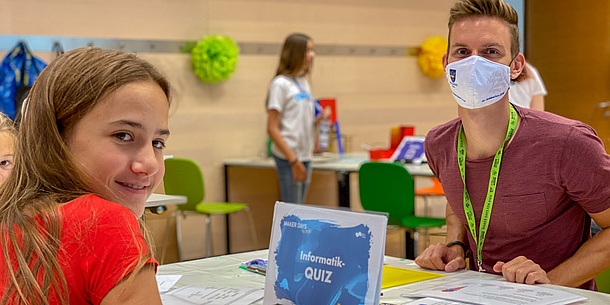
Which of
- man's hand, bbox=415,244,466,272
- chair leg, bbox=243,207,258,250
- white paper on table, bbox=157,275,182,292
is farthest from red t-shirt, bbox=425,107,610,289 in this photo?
chair leg, bbox=243,207,258,250

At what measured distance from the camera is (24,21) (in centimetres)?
585

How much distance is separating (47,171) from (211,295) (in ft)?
2.36

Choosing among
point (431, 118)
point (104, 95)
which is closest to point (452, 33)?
point (104, 95)

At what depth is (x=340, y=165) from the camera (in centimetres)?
606

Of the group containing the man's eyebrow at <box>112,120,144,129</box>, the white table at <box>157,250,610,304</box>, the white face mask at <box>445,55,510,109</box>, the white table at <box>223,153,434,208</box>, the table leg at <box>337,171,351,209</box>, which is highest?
the white face mask at <box>445,55,510,109</box>

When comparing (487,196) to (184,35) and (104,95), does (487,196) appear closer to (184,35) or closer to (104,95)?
(104,95)

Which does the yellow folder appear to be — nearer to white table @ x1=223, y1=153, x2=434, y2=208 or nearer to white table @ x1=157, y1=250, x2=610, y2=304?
white table @ x1=157, y1=250, x2=610, y2=304

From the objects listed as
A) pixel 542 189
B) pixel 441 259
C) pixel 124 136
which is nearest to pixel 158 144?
pixel 124 136

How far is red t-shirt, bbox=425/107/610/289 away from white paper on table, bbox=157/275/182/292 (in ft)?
2.70

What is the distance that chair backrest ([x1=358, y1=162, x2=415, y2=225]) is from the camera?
5250mm

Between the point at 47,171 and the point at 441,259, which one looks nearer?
the point at 47,171

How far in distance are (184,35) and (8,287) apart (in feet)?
18.1

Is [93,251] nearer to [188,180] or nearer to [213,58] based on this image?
[188,180]

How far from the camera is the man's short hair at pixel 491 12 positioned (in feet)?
7.54
